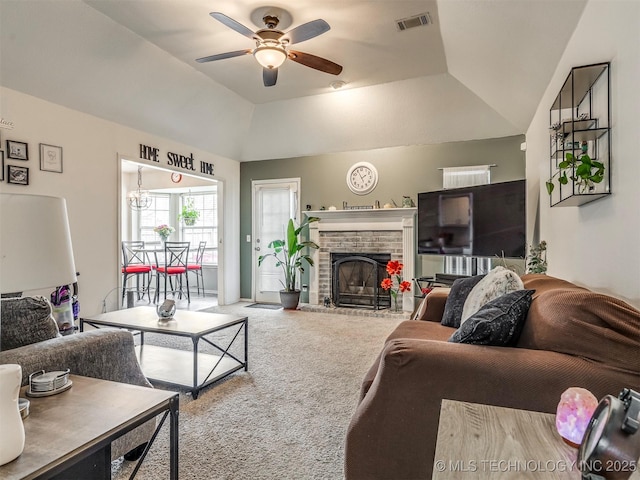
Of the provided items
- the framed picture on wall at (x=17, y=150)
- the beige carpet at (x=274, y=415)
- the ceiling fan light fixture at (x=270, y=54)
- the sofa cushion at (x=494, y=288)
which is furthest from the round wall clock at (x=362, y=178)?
the framed picture on wall at (x=17, y=150)

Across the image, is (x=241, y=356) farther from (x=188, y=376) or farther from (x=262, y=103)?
(x=262, y=103)

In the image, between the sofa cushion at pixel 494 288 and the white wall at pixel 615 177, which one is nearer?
the white wall at pixel 615 177

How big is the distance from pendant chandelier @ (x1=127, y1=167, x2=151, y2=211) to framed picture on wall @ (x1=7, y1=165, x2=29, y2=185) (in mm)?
4288

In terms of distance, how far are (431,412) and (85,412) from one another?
3.70 feet

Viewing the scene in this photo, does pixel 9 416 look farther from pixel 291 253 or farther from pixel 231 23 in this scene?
pixel 291 253

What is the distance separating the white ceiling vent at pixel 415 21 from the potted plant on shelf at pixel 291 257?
3.10 meters

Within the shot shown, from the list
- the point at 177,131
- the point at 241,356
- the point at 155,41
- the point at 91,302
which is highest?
the point at 155,41

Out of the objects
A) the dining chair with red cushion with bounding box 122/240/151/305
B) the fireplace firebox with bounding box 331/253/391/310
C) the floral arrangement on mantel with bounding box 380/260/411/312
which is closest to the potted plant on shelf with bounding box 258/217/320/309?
the fireplace firebox with bounding box 331/253/391/310

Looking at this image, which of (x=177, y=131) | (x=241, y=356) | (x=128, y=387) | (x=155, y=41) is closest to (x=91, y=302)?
(x=241, y=356)

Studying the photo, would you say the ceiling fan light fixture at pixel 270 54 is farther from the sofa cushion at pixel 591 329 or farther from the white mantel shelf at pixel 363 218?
the white mantel shelf at pixel 363 218

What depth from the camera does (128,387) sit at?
1.32 meters

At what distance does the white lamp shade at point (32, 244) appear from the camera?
100 centimetres

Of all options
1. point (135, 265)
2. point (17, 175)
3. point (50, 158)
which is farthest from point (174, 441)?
point (135, 265)

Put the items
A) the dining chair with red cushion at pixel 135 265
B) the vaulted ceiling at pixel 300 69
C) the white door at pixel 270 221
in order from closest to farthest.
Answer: the vaulted ceiling at pixel 300 69 < the dining chair with red cushion at pixel 135 265 < the white door at pixel 270 221
